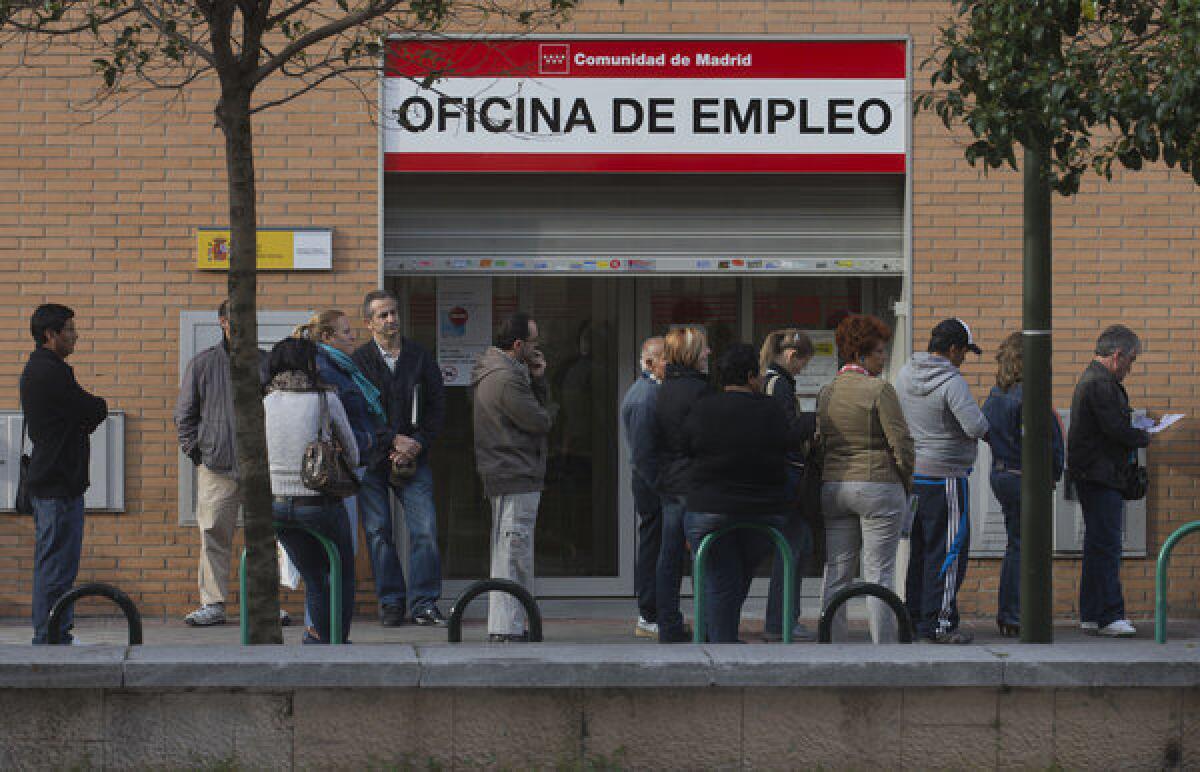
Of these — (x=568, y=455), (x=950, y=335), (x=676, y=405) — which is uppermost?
(x=950, y=335)

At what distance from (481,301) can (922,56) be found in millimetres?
3483

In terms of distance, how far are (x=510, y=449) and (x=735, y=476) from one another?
1.95m

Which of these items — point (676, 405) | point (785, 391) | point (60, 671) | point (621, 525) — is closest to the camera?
point (60, 671)

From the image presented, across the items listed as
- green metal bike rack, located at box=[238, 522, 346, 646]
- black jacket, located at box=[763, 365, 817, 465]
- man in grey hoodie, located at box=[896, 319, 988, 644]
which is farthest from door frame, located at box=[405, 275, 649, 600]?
A: green metal bike rack, located at box=[238, 522, 346, 646]

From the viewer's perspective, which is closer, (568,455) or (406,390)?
(406,390)

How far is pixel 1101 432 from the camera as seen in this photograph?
966 cm

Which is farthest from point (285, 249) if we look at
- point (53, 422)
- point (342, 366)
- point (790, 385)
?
point (790, 385)

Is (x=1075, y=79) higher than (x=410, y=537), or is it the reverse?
(x=1075, y=79)

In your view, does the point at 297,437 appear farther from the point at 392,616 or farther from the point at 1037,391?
the point at 1037,391

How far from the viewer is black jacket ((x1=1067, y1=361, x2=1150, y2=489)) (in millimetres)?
9539

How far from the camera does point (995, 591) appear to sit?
1066 centimetres

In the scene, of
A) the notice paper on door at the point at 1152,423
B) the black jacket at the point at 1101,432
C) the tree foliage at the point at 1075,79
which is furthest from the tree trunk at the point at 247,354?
the notice paper on door at the point at 1152,423

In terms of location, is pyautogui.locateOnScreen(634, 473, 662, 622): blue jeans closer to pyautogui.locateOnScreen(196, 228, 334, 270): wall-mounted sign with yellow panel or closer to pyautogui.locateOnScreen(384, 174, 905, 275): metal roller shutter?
pyautogui.locateOnScreen(384, 174, 905, 275): metal roller shutter

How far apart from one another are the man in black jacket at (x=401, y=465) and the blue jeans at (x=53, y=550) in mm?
1864
